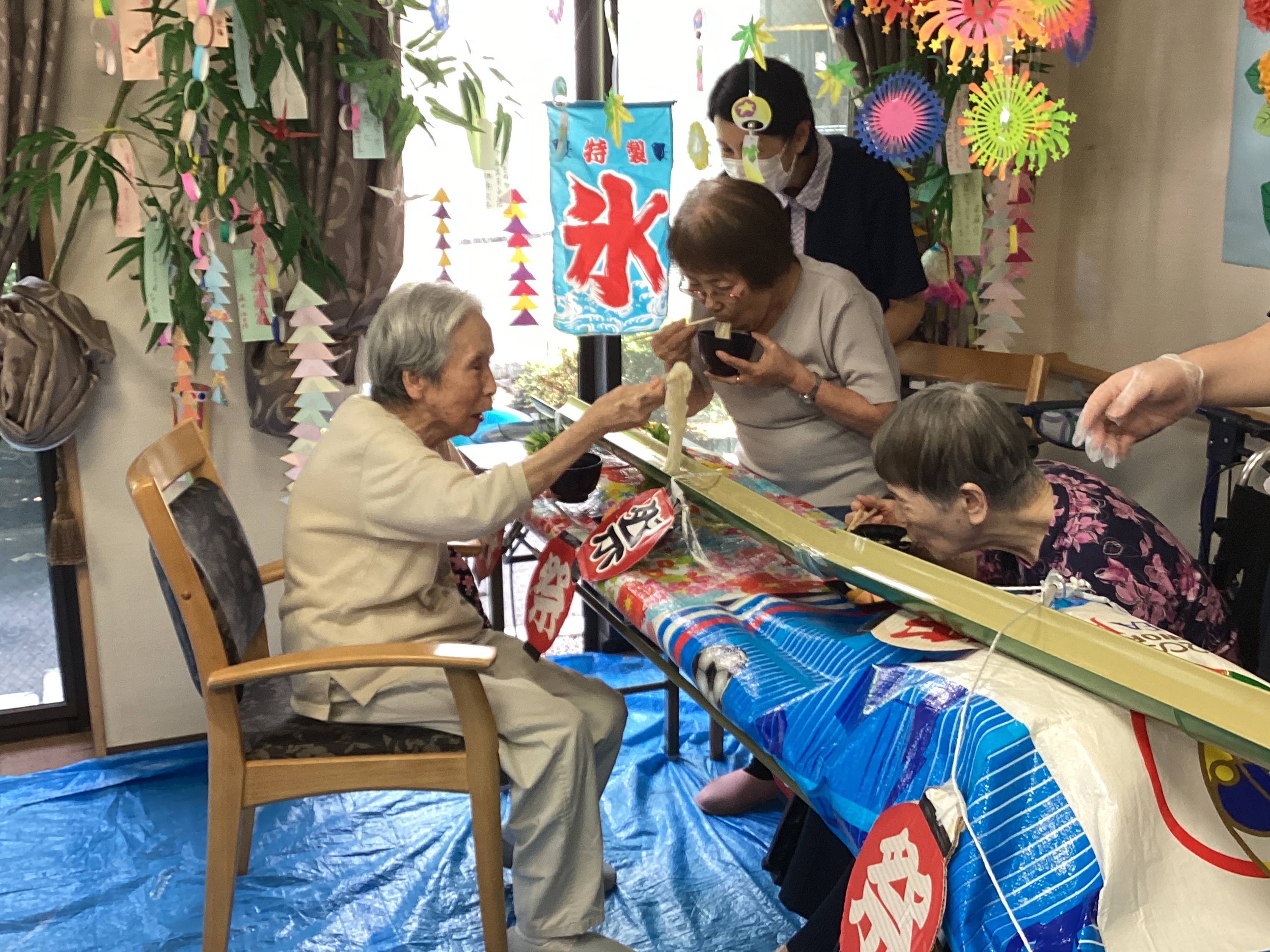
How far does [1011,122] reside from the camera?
266 cm

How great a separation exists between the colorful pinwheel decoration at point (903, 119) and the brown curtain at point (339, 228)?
1.21 m

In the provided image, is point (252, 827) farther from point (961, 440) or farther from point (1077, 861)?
point (1077, 861)

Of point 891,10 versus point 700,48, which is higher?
point 891,10

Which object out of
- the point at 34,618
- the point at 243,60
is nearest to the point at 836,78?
the point at 243,60

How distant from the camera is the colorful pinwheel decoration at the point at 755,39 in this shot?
2.39m

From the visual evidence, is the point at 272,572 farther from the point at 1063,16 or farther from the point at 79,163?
the point at 1063,16

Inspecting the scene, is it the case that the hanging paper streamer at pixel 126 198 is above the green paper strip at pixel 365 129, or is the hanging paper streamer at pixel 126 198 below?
below

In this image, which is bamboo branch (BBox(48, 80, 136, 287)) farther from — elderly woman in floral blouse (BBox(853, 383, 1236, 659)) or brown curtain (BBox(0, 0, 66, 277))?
elderly woman in floral blouse (BBox(853, 383, 1236, 659))

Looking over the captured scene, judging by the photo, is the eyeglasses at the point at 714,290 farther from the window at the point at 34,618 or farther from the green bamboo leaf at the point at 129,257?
the window at the point at 34,618

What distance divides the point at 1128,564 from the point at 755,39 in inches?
53.7

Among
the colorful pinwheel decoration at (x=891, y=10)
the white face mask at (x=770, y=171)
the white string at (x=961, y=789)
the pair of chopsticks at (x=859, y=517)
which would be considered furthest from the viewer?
the colorful pinwheel decoration at (x=891, y=10)

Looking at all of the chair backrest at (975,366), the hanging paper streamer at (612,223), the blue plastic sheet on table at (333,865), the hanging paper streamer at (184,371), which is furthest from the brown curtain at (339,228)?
the chair backrest at (975,366)

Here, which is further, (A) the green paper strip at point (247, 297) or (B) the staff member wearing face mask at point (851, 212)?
(A) the green paper strip at point (247, 297)

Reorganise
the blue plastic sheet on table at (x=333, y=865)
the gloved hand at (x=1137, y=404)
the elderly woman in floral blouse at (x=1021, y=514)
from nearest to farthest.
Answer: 1. the gloved hand at (x=1137, y=404)
2. the elderly woman in floral blouse at (x=1021, y=514)
3. the blue plastic sheet on table at (x=333, y=865)
